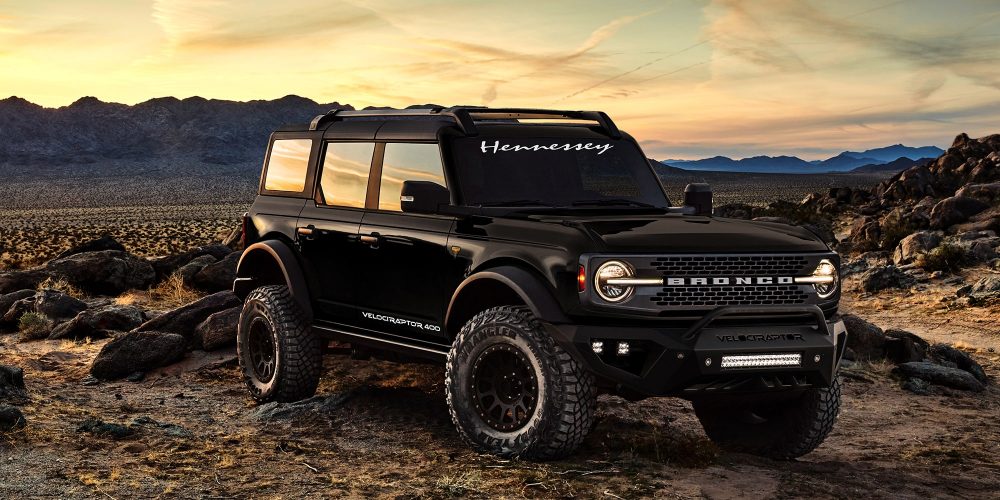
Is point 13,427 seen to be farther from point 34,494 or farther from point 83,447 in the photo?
point 34,494

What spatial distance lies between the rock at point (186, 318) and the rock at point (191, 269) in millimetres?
5860

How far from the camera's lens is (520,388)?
7.27m

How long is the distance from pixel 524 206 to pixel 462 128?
746mm

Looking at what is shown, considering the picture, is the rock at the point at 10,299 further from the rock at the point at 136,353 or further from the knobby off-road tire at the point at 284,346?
the knobby off-road tire at the point at 284,346

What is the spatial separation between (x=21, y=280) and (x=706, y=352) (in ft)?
55.8

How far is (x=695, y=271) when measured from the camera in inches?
270

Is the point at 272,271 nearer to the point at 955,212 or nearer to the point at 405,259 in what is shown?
the point at 405,259

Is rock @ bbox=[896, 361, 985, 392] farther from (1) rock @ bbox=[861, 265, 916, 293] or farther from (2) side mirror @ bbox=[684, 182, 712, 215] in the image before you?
(1) rock @ bbox=[861, 265, 916, 293]

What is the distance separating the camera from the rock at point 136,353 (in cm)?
1205

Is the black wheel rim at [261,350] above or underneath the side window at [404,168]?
underneath

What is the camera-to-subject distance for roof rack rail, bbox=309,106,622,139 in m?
8.38

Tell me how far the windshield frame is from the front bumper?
58.5 inches

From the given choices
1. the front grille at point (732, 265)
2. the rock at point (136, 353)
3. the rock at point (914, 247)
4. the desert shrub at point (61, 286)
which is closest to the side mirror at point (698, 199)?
the front grille at point (732, 265)

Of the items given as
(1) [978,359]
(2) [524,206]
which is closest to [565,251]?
(2) [524,206]
